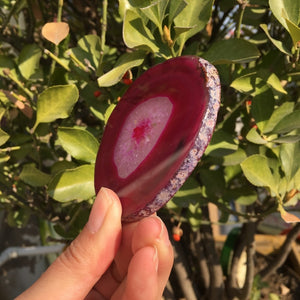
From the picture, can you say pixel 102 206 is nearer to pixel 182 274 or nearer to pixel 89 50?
pixel 89 50

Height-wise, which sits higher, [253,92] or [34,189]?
[253,92]

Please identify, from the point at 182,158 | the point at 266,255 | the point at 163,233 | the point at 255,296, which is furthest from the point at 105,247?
the point at 266,255

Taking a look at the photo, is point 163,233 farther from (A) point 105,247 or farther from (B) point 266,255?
(B) point 266,255

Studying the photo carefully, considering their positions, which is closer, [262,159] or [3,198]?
[262,159]

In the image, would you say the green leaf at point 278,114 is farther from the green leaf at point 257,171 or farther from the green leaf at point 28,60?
the green leaf at point 28,60

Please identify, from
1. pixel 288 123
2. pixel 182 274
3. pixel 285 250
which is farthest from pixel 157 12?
pixel 285 250

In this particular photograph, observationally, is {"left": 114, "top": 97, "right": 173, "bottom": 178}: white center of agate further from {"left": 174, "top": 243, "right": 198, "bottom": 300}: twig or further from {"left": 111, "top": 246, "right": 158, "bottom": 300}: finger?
{"left": 174, "top": 243, "right": 198, "bottom": 300}: twig

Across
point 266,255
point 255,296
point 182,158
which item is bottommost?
point 266,255

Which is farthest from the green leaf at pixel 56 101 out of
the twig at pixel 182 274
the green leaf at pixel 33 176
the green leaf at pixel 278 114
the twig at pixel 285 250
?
the twig at pixel 285 250
